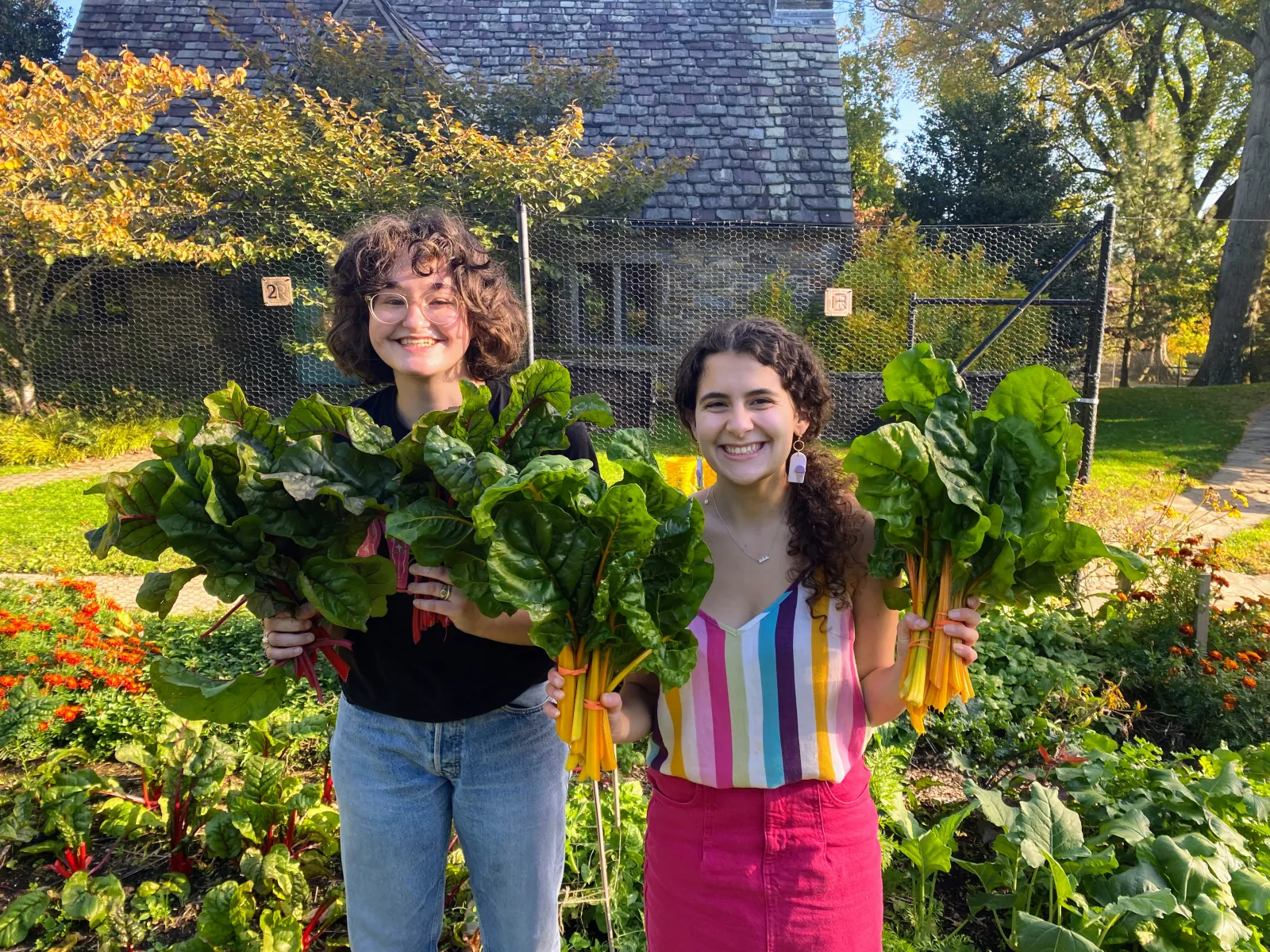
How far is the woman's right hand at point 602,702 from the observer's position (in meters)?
1.48

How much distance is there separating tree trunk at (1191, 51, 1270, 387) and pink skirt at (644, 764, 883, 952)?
1740 cm

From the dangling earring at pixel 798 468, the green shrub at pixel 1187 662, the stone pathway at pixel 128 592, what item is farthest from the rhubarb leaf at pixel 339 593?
the stone pathway at pixel 128 592

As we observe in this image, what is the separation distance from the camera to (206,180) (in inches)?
378

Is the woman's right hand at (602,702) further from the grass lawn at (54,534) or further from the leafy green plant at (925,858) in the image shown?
the grass lawn at (54,534)

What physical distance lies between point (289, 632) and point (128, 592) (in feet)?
17.1

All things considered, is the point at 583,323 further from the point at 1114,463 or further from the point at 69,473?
the point at 1114,463

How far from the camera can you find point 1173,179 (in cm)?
1738

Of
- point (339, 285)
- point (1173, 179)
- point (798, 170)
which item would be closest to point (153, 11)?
point (798, 170)

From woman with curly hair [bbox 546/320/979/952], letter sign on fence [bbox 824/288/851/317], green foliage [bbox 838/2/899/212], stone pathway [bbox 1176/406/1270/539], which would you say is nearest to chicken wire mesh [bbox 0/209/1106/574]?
letter sign on fence [bbox 824/288/851/317]

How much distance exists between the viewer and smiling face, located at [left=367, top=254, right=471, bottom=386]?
1701 mm

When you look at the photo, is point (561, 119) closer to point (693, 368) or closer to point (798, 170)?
point (798, 170)

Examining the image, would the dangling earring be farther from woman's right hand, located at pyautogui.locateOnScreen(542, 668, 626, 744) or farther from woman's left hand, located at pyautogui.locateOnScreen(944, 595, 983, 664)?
woman's right hand, located at pyautogui.locateOnScreen(542, 668, 626, 744)

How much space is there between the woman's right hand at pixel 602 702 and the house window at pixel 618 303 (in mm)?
9212

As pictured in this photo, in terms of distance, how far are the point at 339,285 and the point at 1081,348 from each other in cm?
1320
